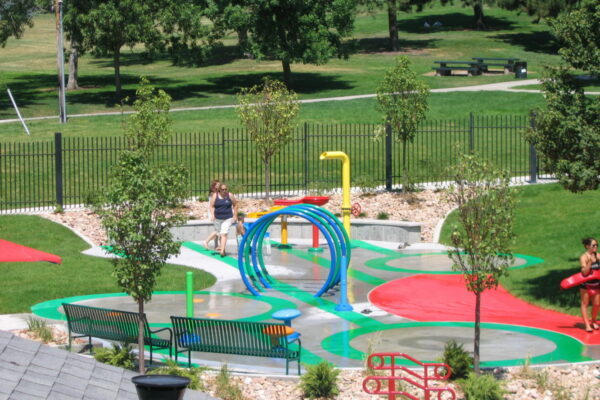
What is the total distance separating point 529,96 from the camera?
46438mm

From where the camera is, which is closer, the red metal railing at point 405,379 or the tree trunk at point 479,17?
the red metal railing at point 405,379

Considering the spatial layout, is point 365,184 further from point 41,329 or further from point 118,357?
point 118,357

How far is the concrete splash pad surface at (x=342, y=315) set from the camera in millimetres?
16609

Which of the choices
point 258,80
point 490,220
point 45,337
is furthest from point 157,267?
point 258,80

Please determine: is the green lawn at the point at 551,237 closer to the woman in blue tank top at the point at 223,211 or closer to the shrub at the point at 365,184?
the shrub at the point at 365,184

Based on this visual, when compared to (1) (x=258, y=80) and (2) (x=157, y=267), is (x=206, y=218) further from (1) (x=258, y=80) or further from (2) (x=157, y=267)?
(1) (x=258, y=80)

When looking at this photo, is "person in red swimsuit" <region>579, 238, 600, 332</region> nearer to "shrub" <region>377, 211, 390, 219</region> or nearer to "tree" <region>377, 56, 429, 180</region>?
"shrub" <region>377, 211, 390, 219</region>

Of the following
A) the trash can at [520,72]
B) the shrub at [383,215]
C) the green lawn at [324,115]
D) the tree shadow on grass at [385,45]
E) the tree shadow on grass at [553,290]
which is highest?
the tree shadow on grass at [385,45]

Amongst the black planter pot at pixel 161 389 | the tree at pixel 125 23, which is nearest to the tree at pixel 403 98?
the black planter pot at pixel 161 389

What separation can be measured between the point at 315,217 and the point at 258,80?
37.5 metres

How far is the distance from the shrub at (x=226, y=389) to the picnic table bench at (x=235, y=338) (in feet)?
3.05

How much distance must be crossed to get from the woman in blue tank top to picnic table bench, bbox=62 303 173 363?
8074mm

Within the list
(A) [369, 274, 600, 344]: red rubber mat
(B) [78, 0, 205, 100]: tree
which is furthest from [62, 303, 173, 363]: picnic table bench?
(B) [78, 0, 205, 100]: tree

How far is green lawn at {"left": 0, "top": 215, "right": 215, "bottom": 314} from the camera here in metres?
20.7
